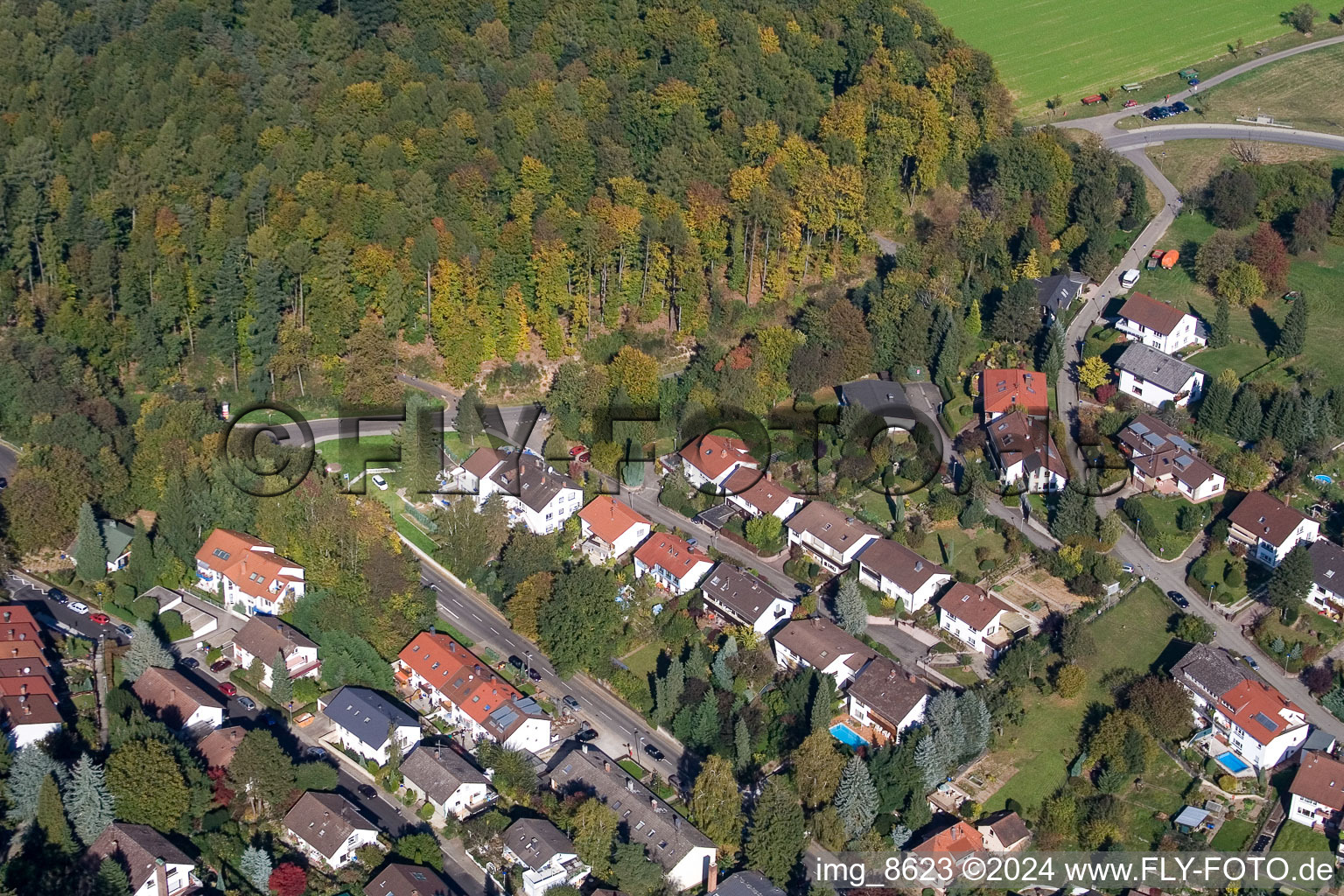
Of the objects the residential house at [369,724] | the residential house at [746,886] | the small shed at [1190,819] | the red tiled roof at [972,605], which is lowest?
the residential house at [746,886]

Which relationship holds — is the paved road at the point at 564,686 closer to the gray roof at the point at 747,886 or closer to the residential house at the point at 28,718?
the gray roof at the point at 747,886

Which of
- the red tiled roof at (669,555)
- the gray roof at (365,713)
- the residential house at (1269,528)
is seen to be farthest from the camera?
the red tiled roof at (669,555)

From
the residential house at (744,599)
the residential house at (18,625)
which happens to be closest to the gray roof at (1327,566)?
the residential house at (744,599)

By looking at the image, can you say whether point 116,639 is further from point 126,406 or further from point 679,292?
point 679,292

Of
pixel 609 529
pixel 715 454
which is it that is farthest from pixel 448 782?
pixel 715 454

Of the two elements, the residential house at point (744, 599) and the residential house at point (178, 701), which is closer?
the residential house at point (178, 701)

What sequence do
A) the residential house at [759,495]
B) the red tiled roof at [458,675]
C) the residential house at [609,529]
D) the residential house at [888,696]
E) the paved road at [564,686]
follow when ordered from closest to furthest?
the residential house at [888,696] < the paved road at [564,686] < the red tiled roof at [458,675] < the residential house at [609,529] < the residential house at [759,495]

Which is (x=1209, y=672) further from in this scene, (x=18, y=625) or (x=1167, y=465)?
(x=18, y=625)

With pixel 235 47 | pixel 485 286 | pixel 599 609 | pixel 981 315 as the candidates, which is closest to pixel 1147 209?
pixel 981 315
